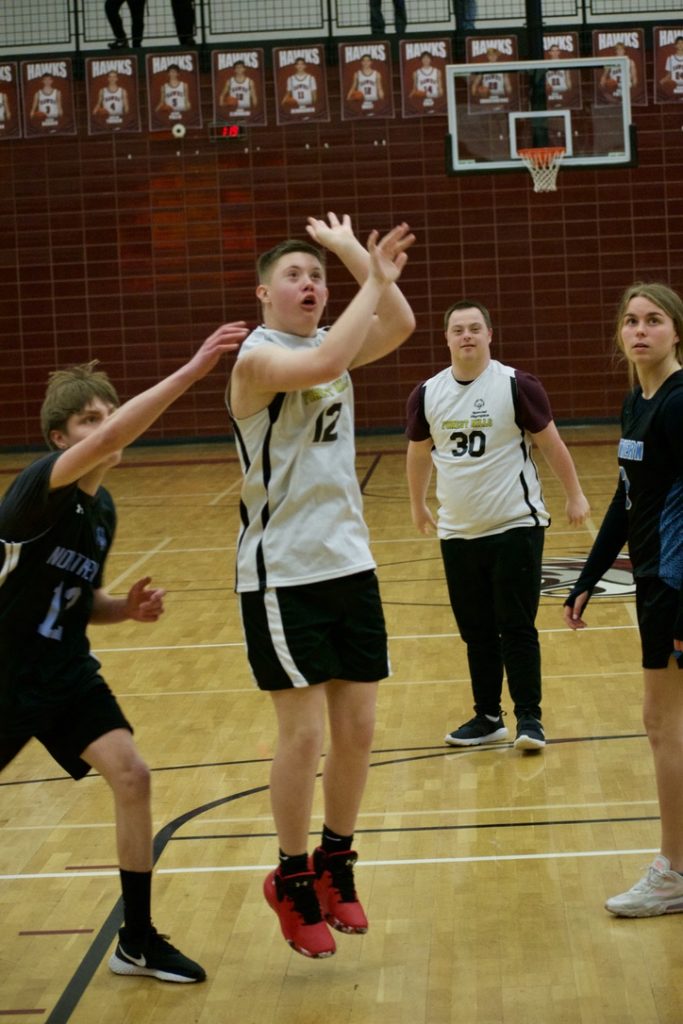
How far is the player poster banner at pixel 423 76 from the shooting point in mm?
16312

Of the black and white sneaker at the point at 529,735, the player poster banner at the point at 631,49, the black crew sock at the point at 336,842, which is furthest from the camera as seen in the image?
the player poster banner at the point at 631,49

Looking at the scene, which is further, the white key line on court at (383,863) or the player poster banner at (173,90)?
the player poster banner at (173,90)

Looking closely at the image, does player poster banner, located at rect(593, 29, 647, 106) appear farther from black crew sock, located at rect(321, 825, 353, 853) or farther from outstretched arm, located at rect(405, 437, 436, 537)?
black crew sock, located at rect(321, 825, 353, 853)

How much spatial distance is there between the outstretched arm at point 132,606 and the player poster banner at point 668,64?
1450cm

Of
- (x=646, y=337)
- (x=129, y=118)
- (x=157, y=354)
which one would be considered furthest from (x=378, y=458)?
(x=646, y=337)

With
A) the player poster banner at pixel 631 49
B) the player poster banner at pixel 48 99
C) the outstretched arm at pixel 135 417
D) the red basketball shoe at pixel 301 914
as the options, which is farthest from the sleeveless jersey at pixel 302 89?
the red basketball shoe at pixel 301 914

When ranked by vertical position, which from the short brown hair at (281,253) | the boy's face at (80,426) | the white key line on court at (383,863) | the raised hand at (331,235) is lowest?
the white key line on court at (383,863)

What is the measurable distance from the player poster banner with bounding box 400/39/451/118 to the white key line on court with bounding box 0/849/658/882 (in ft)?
44.7

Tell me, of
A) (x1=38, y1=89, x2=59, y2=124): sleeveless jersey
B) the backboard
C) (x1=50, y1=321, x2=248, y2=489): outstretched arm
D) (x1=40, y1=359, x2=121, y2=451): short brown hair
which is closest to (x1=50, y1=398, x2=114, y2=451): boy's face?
(x1=40, y1=359, x2=121, y2=451): short brown hair

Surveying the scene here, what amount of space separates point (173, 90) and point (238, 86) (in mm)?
932

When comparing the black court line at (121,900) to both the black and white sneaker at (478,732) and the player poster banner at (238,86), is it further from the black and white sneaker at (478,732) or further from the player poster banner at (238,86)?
the player poster banner at (238,86)

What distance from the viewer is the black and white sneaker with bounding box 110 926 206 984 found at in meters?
3.37

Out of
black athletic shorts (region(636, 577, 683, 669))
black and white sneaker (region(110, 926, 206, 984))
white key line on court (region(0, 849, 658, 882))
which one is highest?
black athletic shorts (region(636, 577, 683, 669))

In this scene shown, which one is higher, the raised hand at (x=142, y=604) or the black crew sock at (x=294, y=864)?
the raised hand at (x=142, y=604)
